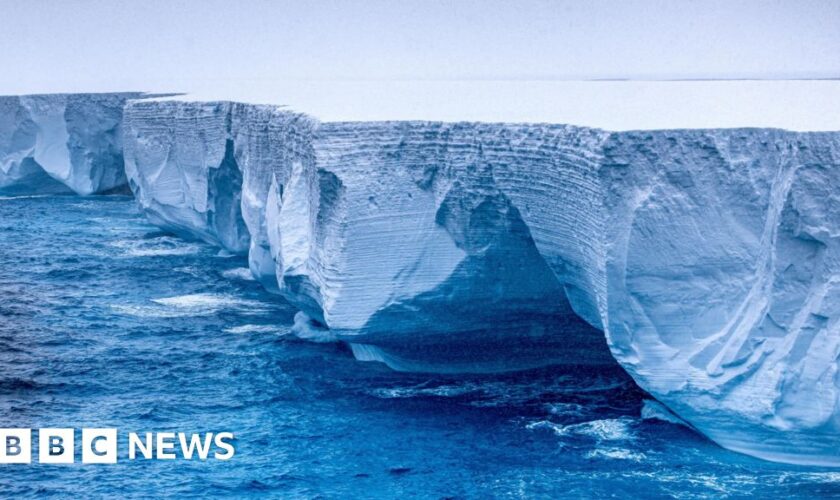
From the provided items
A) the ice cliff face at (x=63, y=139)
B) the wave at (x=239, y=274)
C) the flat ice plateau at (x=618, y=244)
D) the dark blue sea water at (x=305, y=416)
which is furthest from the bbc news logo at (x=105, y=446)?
the ice cliff face at (x=63, y=139)

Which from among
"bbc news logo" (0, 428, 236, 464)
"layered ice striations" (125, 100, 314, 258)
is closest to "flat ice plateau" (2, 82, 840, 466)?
"layered ice striations" (125, 100, 314, 258)

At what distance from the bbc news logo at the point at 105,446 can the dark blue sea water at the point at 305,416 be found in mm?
117

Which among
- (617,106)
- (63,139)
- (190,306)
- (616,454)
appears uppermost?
(617,106)

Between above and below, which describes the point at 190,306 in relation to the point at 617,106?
below

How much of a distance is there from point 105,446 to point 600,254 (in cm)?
349

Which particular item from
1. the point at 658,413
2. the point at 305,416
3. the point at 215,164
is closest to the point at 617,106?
the point at 658,413

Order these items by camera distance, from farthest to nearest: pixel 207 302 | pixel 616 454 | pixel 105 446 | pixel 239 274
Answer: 1. pixel 239 274
2. pixel 207 302
3. pixel 105 446
4. pixel 616 454

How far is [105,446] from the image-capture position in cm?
748

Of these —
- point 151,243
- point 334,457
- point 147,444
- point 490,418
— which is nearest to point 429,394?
point 490,418

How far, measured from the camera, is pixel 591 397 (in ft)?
27.2

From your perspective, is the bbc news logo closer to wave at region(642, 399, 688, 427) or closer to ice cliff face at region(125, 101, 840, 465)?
ice cliff face at region(125, 101, 840, 465)

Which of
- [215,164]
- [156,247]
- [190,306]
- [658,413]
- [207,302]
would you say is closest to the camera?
[658,413]

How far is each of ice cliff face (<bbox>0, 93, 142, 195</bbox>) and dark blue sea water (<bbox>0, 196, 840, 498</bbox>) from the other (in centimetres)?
791

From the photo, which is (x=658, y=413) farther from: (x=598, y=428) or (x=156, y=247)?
(x=156, y=247)
